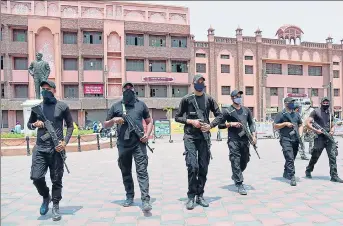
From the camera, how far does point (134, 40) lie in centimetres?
3628

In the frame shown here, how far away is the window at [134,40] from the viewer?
3606cm

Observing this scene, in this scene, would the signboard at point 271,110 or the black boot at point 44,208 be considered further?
the signboard at point 271,110

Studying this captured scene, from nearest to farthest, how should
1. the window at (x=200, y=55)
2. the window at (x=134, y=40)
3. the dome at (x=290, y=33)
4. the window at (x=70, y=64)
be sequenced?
the window at (x=70, y=64)
the window at (x=134, y=40)
the window at (x=200, y=55)
the dome at (x=290, y=33)

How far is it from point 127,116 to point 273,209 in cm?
254

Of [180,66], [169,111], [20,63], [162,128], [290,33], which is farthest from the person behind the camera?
[290,33]

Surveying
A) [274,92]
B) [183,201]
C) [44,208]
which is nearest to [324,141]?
→ [183,201]

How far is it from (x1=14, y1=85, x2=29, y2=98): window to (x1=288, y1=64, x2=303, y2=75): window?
3343 cm

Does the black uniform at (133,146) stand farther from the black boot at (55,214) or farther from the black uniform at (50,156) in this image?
the black boot at (55,214)

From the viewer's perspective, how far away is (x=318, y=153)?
6.54 metres

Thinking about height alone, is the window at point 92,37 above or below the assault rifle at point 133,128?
above

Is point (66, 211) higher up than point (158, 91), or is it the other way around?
point (158, 91)

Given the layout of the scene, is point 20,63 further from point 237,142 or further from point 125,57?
point 237,142

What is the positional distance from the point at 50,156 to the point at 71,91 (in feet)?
104

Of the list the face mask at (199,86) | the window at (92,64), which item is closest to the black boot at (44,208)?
the face mask at (199,86)
